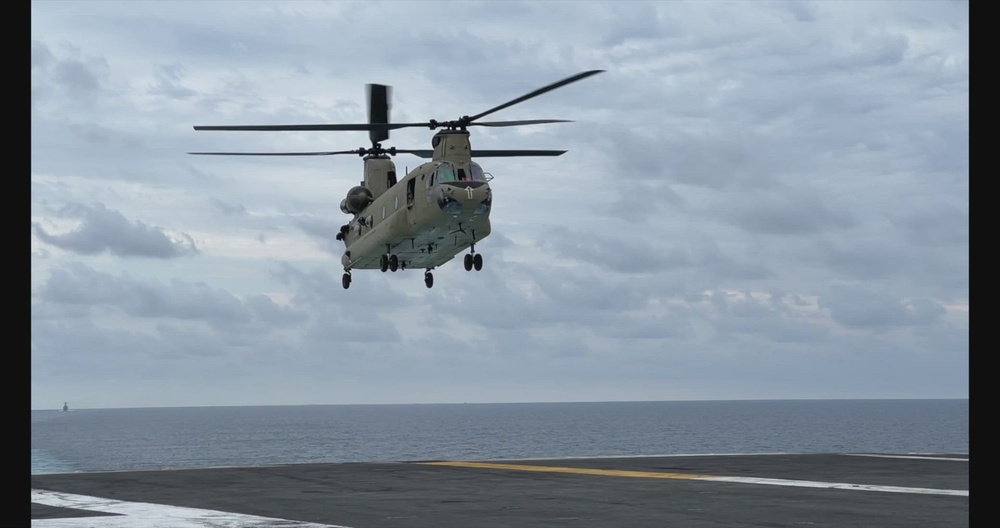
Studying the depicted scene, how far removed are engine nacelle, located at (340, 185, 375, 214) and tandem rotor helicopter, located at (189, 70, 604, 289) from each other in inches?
1.6

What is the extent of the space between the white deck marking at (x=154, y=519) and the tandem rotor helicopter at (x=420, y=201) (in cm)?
1380

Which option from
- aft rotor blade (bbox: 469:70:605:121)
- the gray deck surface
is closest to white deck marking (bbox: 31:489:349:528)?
the gray deck surface

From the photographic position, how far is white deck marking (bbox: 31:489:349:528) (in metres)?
18.6

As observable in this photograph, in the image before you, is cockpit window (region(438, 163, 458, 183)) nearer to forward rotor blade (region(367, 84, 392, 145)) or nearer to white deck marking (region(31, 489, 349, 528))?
forward rotor blade (region(367, 84, 392, 145))

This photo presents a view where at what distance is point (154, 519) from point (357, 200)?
25219 millimetres

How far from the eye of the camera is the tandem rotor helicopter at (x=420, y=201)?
34250 millimetres

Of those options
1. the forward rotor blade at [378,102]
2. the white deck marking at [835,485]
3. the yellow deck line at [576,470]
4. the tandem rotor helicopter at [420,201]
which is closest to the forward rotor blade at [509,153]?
the tandem rotor helicopter at [420,201]

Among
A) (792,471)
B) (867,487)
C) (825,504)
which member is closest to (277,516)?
(825,504)

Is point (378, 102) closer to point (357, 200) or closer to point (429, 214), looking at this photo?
point (357, 200)

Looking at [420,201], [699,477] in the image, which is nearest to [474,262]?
[420,201]

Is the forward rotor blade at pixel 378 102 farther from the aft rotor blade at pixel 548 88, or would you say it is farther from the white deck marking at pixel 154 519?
the white deck marking at pixel 154 519
